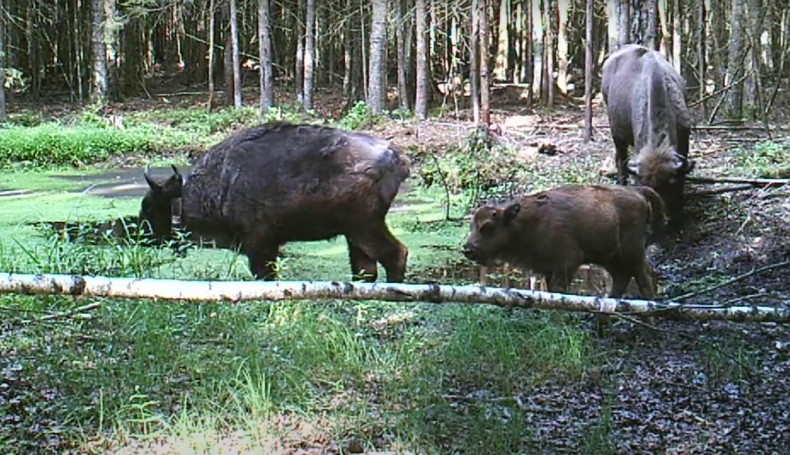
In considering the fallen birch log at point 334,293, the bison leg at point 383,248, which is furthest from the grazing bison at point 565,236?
the fallen birch log at point 334,293

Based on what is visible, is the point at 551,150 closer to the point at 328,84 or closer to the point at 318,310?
the point at 318,310

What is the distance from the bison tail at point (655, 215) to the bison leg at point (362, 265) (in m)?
2.43

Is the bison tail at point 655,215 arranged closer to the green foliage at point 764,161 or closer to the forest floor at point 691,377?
the forest floor at point 691,377

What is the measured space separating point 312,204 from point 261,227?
20.4 inches

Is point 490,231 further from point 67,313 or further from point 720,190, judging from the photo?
point 720,190

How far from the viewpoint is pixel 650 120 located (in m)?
11.0

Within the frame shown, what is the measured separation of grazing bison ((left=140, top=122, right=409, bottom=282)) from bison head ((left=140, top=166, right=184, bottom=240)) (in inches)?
14.2

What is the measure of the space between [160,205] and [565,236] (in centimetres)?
395

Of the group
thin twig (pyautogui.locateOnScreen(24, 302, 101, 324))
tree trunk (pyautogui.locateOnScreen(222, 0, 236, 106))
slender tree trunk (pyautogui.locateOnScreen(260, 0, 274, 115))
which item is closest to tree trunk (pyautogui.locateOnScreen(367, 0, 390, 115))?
slender tree trunk (pyautogui.locateOnScreen(260, 0, 274, 115))

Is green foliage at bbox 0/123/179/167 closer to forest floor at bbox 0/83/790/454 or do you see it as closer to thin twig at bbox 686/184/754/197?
forest floor at bbox 0/83/790/454

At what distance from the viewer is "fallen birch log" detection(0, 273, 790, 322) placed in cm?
492

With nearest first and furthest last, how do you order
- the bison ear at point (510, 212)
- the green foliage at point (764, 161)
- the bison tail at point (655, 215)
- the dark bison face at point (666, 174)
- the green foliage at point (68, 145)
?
the bison ear at point (510, 212) < the bison tail at point (655, 215) < the dark bison face at point (666, 174) < the green foliage at point (764, 161) < the green foliage at point (68, 145)

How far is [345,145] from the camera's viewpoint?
27.6 ft

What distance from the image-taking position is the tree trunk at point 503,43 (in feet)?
113
